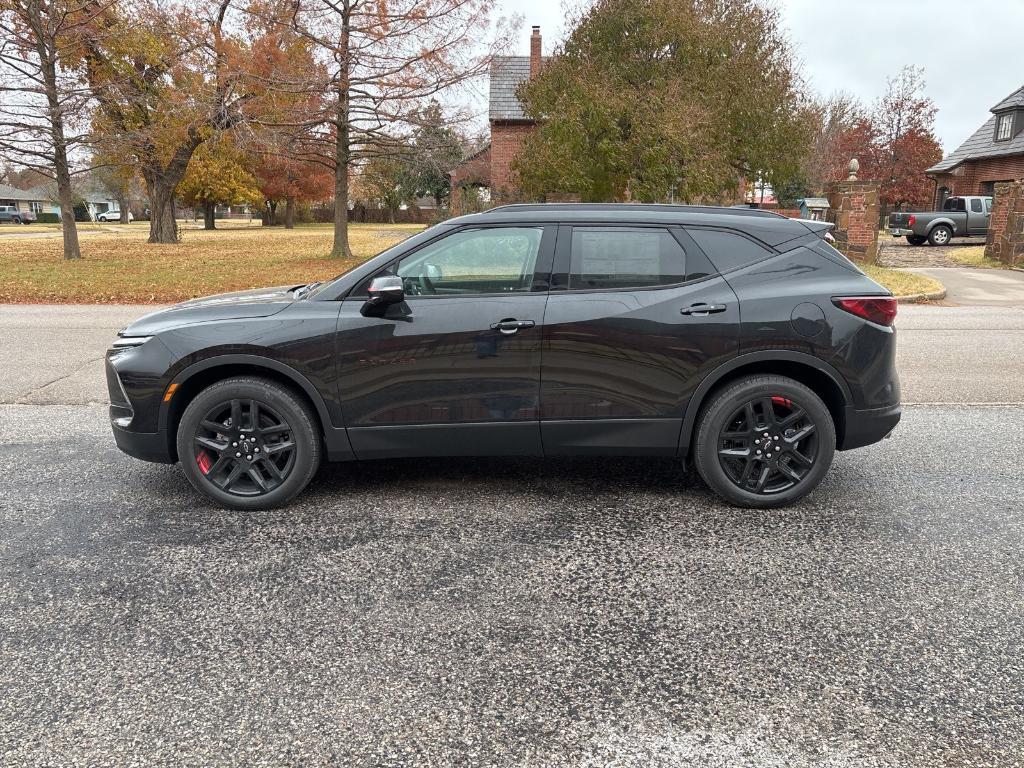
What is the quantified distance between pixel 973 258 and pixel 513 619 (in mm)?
25065

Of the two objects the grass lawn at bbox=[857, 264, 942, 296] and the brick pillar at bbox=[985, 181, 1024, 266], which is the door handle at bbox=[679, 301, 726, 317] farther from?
the brick pillar at bbox=[985, 181, 1024, 266]

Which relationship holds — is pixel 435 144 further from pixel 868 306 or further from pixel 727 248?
pixel 868 306

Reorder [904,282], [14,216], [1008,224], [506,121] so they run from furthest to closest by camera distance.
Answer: [14,216] → [506,121] → [1008,224] → [904,282]

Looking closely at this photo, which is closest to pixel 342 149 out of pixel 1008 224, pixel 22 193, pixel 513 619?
pixel 1008 224

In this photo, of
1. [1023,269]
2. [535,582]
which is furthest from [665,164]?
[535,582]

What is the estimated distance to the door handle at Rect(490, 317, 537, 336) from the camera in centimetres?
416

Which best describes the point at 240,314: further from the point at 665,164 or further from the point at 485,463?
the point at 665,164

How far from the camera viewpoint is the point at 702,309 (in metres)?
4.20

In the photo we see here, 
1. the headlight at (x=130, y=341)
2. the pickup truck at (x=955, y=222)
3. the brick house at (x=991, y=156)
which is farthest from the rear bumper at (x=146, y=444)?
the brick house at (x=991, y=156)

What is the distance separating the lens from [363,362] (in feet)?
13.8

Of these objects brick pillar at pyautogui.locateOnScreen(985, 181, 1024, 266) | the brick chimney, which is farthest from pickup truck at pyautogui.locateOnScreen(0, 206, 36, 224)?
brick pillar at pyautogui.locateOnScreen(985, 181, 1024, 266)

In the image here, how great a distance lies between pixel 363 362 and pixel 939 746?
303cm

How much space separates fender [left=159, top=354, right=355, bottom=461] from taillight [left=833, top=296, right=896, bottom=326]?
2805 mm

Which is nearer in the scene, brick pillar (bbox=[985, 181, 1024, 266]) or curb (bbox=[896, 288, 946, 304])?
curb (bbox=[896, 288, 946, 304])
